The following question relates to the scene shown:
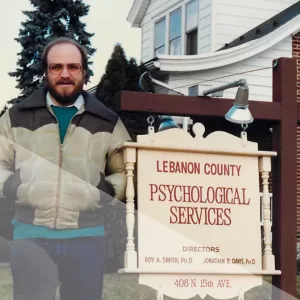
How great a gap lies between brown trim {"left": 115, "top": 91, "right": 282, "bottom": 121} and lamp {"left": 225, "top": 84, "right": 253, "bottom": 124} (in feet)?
0.68

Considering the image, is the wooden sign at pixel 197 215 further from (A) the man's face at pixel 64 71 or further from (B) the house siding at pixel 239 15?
(B) the house siding at pixel 239 15

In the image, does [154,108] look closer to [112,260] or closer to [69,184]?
[69,184]

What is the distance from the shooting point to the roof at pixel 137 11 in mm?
16266

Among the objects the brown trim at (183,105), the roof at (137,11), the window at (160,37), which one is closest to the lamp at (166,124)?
the brown trim at (183,105)

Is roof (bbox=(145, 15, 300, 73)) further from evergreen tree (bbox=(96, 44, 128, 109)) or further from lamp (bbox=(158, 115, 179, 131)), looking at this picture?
lamp (bbox=(158, 115, 179, 131))

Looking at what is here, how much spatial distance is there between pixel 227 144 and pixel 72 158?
4.10 ft

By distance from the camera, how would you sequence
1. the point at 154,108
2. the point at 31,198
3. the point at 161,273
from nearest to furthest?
the point at 31,198
the point at 161,273
the point at 154,108

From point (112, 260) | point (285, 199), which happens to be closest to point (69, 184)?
point (285, 199)

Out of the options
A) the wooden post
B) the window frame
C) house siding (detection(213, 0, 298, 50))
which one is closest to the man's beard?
the wooden post

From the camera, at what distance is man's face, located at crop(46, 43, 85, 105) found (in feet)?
12.6

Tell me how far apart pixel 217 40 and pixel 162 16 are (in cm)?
219

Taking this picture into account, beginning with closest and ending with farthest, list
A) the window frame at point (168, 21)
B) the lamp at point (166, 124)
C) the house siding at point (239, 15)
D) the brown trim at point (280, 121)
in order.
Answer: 1. the brown trim at point (280, 121)
2. the lamp at point (166, 124)
3. the house siding at point (239, 15)
4. the window frame at point (168, 21)

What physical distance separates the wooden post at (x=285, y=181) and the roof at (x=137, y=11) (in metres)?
11.5

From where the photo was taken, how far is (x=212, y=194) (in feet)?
15.2
